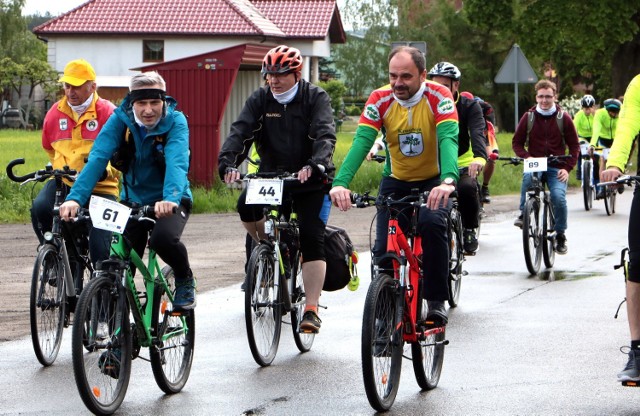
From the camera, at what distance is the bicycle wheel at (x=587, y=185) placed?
21859mm

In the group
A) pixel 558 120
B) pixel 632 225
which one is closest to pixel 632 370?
pixel 632 225

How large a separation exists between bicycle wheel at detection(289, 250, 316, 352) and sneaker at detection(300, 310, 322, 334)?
0.10 m

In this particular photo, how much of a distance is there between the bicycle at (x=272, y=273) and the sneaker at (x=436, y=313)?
4.16ft

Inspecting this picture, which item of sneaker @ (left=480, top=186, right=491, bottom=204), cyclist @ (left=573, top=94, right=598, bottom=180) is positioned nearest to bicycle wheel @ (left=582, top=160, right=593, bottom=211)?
cyclist @ (left=573, top=94, right=598, bottom=180)

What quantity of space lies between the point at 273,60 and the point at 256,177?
0.74 m

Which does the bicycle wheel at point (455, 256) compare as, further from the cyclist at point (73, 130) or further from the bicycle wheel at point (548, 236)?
the cyclist at point (73, 130)

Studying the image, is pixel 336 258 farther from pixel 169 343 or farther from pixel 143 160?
pixel 143 160

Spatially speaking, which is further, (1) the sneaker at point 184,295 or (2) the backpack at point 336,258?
(2) the backpack at point 336,258

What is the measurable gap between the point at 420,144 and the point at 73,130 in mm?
2655

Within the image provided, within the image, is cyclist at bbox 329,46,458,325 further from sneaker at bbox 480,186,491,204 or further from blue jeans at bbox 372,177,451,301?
sneaker at bbox 480,186,491,204

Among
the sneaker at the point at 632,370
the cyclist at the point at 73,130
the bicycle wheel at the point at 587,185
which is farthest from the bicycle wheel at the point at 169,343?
the bicycle wheel at the point at 587,185

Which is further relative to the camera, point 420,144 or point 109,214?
point 420,144

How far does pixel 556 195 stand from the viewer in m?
14.2

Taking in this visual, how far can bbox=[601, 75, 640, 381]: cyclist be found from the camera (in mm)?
6906
